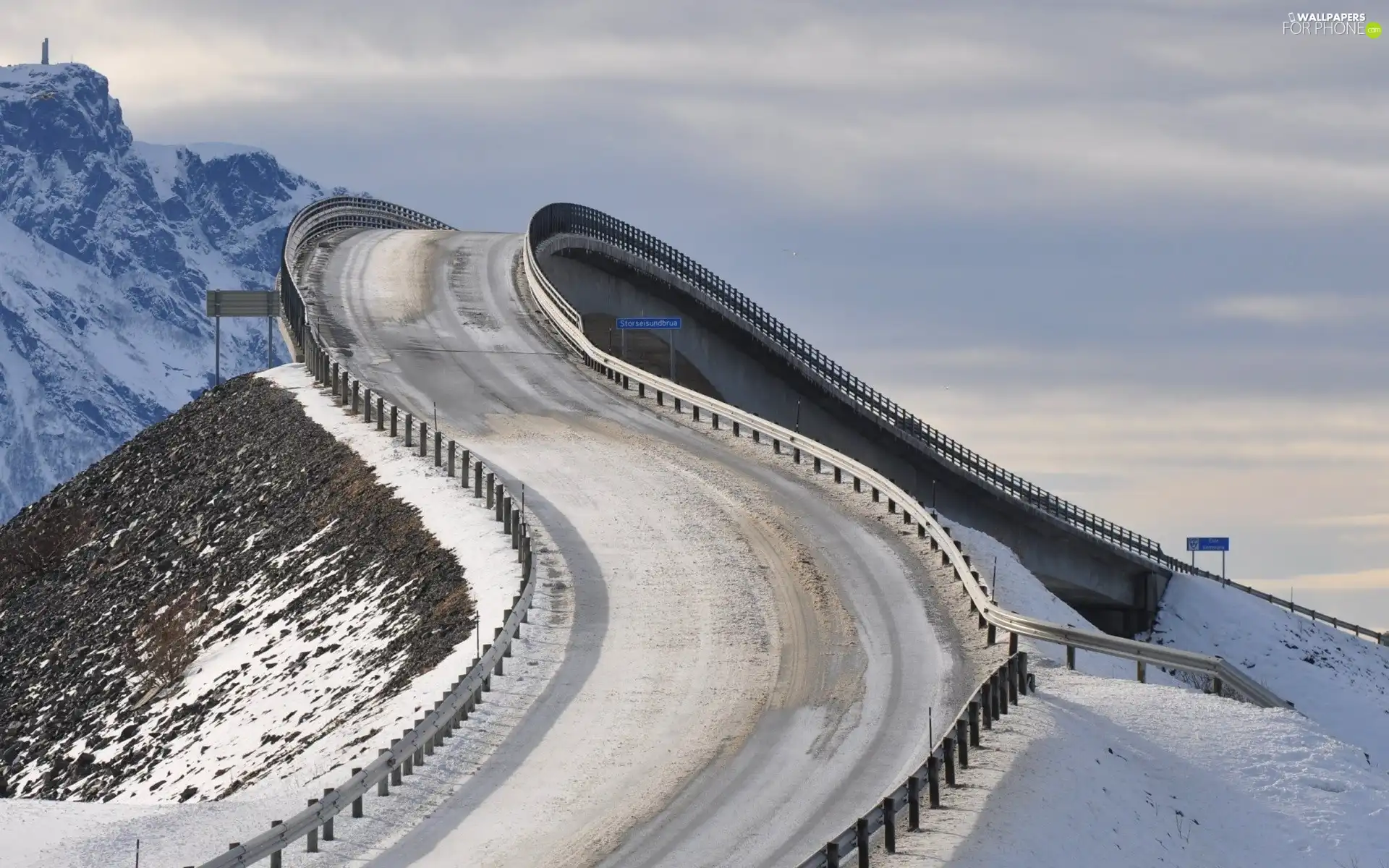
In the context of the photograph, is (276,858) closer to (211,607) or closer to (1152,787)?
(1152,787)

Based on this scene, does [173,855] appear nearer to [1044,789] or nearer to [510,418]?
[1044,789]

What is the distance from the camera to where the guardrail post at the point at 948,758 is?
1126 inches

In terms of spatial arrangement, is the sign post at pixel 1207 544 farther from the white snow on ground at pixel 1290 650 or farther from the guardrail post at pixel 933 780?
the guardrail post at pixel 933 780

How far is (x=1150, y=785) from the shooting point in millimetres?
30078

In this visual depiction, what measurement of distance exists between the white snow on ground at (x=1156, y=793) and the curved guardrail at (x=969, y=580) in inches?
29.4

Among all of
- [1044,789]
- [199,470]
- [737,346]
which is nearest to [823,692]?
[1044,789]

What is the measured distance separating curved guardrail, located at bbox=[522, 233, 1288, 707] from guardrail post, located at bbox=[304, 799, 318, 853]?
1356 cm

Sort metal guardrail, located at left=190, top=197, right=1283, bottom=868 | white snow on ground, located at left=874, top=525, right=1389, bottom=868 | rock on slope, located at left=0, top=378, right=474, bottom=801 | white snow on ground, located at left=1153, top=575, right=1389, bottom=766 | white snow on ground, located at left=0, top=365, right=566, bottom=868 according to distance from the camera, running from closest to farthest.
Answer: metal guardrail, located at left=190, top=197, right=1283, bottom=868 < white snow on ground, located at left=874, top=525, right=1389, bottom=868 < white snow on ground, located at left=0, top=365, right=566, bottom=868 < rock on slope, located at left=0, top=378, right=474, bottom=801 < white snow on ground, located at left=1153, top=575, right=1389, bottom=766

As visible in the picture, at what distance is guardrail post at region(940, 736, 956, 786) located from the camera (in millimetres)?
28609

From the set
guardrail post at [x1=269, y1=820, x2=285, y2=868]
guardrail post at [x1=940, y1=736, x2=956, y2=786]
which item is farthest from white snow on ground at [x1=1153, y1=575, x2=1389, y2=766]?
guardrail post at [x1=269, y1=820, x2=285, y2=868]

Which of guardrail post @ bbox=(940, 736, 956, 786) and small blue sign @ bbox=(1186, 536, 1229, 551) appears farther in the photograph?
small blue sign @ bbox=(1186, 536, 1229, 551)

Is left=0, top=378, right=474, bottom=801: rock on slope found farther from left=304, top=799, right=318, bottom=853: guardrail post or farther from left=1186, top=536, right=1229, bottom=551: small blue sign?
left=1186, top=536, right=1229, bottom=551: small blue sign

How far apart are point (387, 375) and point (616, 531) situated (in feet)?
72.5

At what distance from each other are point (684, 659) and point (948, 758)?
8341 millimetres
